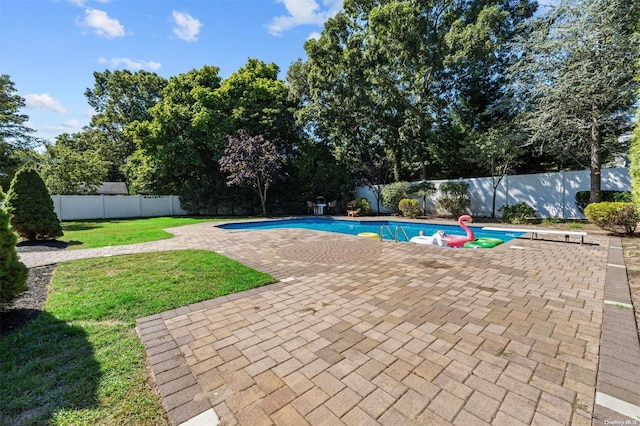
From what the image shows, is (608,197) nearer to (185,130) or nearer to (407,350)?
(407,350)

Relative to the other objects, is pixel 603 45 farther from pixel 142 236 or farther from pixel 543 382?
pixel 142 236

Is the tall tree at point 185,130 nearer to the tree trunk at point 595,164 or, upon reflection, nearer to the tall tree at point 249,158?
A: the tall tree at point 249,158

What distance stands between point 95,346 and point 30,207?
26.4 feet

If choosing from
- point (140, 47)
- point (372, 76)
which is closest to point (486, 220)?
point (372, 76)

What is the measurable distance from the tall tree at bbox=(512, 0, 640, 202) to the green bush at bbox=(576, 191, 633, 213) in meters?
0.63

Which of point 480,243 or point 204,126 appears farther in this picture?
point 204,126

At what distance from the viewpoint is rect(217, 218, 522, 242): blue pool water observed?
36.0 feet

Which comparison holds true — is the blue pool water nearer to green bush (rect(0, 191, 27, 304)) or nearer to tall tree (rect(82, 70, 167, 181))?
green bush (rect(0, 191, 27, 304))

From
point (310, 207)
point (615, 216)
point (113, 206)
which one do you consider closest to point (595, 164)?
point (615, 216)

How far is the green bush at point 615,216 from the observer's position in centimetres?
756

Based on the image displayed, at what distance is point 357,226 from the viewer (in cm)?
1367

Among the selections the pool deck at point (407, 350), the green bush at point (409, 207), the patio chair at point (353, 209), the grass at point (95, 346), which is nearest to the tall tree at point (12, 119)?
the grass at point (95, 346)

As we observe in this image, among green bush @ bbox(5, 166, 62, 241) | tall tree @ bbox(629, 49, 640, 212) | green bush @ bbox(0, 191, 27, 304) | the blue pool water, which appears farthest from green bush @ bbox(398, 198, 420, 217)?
green bush @ bbox(0, 191, 27, 304)

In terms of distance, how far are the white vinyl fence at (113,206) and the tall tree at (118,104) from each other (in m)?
10.3
